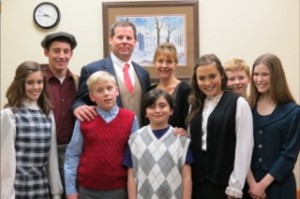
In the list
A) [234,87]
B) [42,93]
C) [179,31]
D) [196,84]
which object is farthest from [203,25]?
[42,93]

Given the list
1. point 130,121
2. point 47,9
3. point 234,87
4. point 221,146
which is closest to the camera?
point 221,146

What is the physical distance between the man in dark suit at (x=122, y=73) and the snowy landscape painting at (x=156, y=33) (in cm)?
116

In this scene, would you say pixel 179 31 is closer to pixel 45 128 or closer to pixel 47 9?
pixel 47 9

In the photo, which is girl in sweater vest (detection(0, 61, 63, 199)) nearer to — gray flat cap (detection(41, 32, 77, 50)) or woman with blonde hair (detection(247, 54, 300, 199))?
gray flat cap (detection(41, 32, 77, 50))

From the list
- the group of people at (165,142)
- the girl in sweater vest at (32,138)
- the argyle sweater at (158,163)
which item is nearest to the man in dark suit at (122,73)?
the group of people at (165,142)

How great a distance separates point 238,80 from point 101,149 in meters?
0.97

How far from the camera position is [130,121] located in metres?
2.22

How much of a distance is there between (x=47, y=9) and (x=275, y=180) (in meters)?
2.57

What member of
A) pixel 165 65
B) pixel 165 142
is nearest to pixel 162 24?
pixel 165 65

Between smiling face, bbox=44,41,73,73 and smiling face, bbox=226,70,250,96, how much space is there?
3.34ft

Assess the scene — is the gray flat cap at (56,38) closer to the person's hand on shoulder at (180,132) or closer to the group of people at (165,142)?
the group of people at (165,142)

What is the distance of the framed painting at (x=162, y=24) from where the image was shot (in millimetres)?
3691

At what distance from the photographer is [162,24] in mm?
3721

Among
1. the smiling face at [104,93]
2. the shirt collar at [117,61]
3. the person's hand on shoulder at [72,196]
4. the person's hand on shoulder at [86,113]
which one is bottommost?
the person's hand on shoulder at [72,196]
